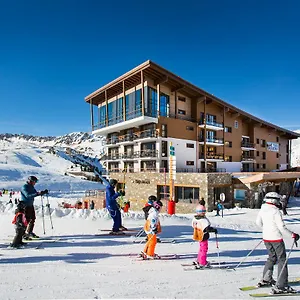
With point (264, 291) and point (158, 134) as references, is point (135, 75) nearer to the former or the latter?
point (158, 134)

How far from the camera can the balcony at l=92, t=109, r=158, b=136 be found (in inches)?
993

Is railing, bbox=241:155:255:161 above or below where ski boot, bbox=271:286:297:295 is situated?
above

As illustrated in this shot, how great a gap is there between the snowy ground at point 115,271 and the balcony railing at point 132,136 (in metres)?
19.0

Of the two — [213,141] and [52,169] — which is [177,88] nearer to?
[213,141]

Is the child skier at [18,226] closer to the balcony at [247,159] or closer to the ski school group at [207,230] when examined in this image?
the ski school group at [207,230]

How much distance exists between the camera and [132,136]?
2872cm

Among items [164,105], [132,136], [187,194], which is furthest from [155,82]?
[187,194]

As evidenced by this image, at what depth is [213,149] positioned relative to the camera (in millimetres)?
31562

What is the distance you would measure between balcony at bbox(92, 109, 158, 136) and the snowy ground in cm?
1870

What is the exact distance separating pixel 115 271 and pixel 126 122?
2334 cm

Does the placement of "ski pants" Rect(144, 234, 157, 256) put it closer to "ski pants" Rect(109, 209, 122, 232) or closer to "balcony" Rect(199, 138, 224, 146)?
"ski pants" Rect(109, 209, 122, 232)

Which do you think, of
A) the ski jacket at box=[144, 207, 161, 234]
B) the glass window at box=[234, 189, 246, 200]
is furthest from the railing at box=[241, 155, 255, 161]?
the ski jacket at box=[144, 207, 161, 234]

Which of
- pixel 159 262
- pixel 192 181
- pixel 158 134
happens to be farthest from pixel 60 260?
pixel 158 134

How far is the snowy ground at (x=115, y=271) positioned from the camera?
11.9 ft
